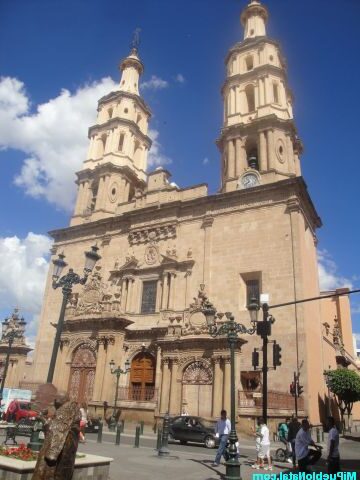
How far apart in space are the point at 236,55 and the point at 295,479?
35046 mm

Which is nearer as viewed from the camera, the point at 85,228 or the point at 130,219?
the point at 130,219

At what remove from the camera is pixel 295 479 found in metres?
8.84

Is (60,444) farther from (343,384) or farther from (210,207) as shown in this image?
(343,384)

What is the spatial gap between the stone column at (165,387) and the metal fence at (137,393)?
6.04ft

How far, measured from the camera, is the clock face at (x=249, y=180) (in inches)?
1131

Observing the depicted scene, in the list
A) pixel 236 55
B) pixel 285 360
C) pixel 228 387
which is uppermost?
pixel 236 55

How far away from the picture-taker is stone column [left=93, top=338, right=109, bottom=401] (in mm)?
24141

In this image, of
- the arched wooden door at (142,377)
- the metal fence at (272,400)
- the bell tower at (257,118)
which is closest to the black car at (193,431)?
the metal fence at (272,400)

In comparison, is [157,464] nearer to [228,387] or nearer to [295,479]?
[295,479]

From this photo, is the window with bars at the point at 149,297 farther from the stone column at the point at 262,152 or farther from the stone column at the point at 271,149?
the stone column at the point at 271,149

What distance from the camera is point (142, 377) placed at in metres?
25.6

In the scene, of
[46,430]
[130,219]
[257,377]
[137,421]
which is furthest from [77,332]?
[46,430]

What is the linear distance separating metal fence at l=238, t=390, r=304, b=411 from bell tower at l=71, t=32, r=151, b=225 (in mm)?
20564

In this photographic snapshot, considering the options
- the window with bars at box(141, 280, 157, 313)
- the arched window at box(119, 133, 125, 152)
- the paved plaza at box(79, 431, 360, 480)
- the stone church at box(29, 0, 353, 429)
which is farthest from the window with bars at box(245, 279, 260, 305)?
the arched window at box(119, 133, 125, 152)
